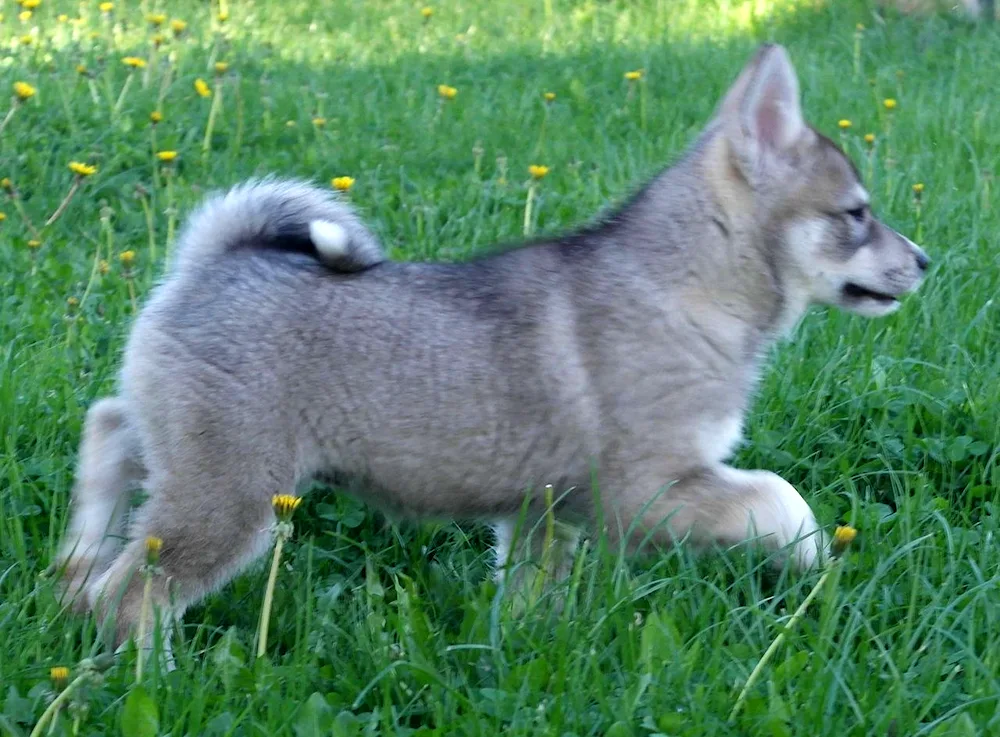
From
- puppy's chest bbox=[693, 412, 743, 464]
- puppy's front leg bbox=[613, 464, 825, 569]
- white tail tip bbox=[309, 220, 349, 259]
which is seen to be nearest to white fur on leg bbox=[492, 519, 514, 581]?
puppy's front leg bbox=[613, 464, 825, 569]

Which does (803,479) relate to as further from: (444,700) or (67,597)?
(67,597)

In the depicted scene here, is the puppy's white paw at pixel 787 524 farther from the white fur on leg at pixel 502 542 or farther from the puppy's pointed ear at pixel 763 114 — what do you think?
the puppy's pointed ear at pixel 763 114

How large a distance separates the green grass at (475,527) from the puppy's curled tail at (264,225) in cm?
69

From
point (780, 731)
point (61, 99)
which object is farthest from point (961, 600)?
point (61, 99)

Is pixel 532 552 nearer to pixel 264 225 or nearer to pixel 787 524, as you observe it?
pixel 787 524

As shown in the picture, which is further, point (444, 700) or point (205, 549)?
point (205, 549)

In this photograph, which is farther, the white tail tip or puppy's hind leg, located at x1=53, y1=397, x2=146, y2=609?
puppy's hind leg, located at x1=53, y1=397, x2=146, y2=609

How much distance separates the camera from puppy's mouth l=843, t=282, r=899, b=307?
322cm

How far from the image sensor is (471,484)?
2.95 metres

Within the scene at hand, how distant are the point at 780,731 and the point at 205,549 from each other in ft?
3.87

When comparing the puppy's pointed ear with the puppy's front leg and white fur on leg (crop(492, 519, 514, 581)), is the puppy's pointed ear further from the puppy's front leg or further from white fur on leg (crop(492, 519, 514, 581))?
white fur on leg (crop(492, 519, 514, 581))

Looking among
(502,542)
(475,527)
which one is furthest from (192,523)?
(475,527)

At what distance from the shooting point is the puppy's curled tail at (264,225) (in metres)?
3.06

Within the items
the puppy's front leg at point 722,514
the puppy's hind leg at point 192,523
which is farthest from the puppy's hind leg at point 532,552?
the puppy's hind leg at point 192,523
